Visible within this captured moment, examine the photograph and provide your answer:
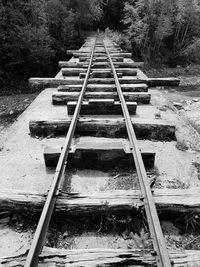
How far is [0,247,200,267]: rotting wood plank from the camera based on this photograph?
1381 millimetres

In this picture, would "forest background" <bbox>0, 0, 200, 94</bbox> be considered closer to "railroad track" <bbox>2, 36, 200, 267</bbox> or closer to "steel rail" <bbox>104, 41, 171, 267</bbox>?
"railroad track" <bbox>2, 36, 200, 267</bbox>

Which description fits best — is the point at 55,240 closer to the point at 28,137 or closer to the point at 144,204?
the point at 144,204

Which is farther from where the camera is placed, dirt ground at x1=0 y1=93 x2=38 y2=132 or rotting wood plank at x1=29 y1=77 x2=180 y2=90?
dirt ground at x1=0 y1=93 x2=38 y2=132

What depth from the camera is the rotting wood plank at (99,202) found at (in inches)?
70.7

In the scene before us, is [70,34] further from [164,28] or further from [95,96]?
[95,96]

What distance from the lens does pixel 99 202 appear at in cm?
183

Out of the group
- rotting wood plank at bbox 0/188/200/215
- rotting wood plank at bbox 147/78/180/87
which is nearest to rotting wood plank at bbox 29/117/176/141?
rotting wood plank at bbox 0/188/200/215

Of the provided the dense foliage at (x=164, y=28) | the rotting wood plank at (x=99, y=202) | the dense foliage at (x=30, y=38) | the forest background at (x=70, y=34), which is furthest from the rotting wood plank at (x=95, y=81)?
the dense foliage at (x=164, y=28)

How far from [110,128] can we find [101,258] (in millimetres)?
1898

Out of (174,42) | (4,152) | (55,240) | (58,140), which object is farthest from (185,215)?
(174,42)

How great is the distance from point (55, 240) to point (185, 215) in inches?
41.2

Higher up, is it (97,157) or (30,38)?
(97,157)

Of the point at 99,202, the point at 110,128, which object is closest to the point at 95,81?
the point at 110,128

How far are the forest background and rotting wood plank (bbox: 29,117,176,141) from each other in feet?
26.1
